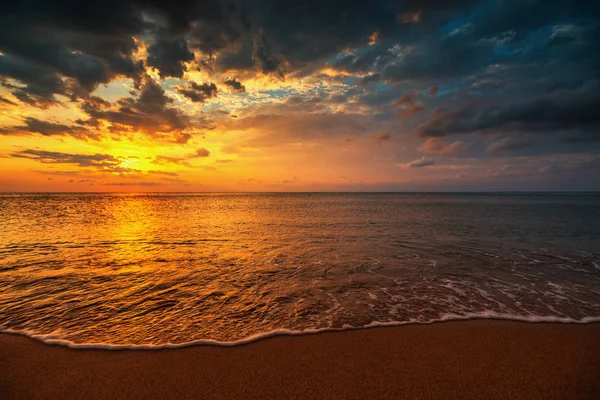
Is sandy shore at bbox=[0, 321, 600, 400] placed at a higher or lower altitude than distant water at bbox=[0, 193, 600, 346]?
higher

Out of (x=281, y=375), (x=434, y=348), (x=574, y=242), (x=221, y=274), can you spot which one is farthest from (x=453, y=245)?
(x=281, y=375)

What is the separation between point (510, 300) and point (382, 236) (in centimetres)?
1368

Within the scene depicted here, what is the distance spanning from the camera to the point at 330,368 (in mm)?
5430

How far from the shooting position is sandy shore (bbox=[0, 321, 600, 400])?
Answer: 480cm

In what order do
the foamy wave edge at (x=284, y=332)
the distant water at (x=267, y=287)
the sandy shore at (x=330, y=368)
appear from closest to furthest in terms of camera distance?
the sandy shore at (x=330, y=368) → the foamy wave edge at (x=284, y=332) → the distant water at (x=267, y=287)

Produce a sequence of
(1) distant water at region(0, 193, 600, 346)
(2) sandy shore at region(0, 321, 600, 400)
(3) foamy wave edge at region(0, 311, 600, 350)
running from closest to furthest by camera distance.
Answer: (2) sandy shore at region(0, 321, 600, 400) → (3) foamy wave edge at region(0, 311, 600, 350) → (1) distant water at region(0, 193, 600, 346)

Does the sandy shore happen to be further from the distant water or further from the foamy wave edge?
the distant water

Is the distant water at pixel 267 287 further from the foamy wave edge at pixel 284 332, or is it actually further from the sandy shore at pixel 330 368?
the sandy shore at pixel 330 368

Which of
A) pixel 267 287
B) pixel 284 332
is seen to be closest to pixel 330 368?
pixel 284 332

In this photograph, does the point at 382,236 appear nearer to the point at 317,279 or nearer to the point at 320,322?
the point at 317,279

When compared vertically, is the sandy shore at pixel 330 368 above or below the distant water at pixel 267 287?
above

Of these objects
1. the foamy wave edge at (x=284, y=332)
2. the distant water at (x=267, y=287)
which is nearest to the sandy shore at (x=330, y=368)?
the foamy wave edge at (x=284, y=332)

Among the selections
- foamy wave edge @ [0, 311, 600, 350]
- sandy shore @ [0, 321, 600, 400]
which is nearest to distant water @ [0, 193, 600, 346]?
foamy wave edge @ [0, 311, 600, 350]

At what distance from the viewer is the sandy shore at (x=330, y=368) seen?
480 centimetres
